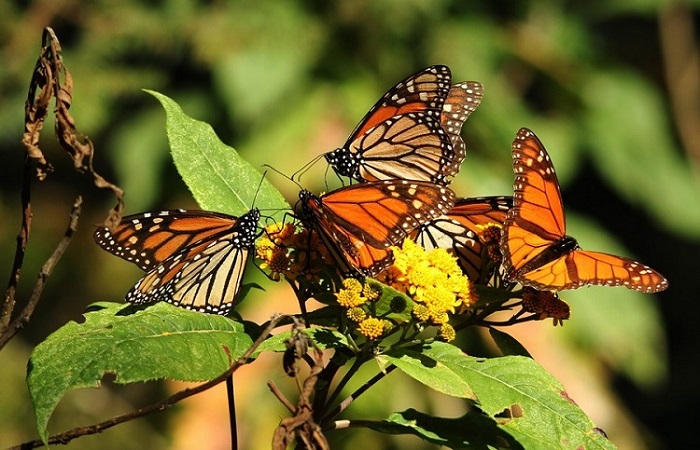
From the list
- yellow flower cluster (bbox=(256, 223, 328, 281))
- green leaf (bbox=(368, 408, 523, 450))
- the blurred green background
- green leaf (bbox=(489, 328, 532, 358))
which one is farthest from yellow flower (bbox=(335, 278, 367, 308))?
the blurred green background

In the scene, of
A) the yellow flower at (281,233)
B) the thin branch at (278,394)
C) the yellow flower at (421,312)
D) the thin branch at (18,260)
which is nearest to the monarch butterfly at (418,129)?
the yellow flower at (281,233)

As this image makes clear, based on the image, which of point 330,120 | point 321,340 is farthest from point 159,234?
point 330,120

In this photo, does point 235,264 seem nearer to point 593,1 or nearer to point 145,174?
point 145,174

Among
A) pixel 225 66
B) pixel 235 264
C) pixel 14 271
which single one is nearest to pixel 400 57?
pixel 225 66

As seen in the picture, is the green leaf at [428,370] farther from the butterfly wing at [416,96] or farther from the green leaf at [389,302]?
the butterfly wing at [416,96]

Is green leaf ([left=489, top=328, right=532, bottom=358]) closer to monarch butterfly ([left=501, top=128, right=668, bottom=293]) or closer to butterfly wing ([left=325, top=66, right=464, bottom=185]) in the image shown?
monarch butterfly ([left=501, top=128, right=668, bottom=293])
